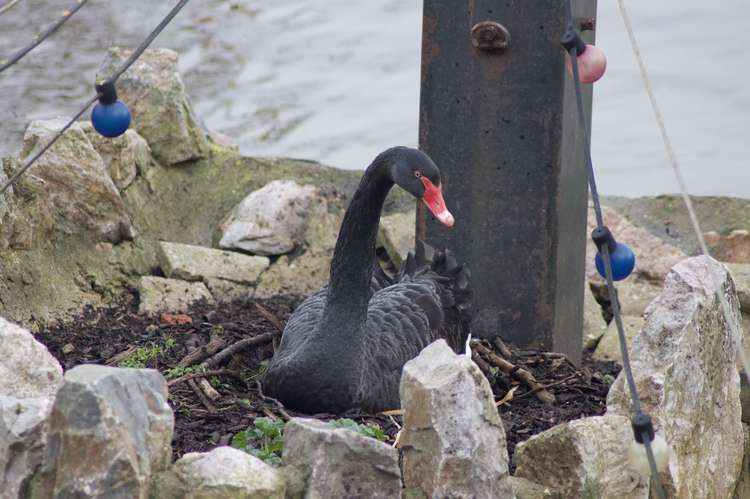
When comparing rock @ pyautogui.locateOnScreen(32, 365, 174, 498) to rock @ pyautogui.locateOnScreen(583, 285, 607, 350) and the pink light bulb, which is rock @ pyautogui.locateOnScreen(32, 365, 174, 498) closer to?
the pink light bulb

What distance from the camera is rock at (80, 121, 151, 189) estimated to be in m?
4.60

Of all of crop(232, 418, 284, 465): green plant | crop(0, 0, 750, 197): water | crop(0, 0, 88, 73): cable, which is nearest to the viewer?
crop(0, 0, 88, 73): cable

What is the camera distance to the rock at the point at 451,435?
246 cm

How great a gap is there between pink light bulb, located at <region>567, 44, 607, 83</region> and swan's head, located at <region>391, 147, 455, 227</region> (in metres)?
0.53

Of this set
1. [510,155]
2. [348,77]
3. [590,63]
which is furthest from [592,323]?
[348,77]

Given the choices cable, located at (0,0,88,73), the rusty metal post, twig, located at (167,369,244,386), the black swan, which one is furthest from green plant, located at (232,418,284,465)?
the rusty metal post

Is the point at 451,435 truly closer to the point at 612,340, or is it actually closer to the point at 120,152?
the point at 612,340

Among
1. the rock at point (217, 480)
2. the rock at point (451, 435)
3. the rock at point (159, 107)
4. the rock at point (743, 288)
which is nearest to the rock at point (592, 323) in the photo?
the rock at point (743, 288)

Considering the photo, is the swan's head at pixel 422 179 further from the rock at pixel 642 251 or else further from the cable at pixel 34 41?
the rock at pixel 642 251

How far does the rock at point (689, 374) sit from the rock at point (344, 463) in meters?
0.68

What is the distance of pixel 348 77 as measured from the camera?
298 inches

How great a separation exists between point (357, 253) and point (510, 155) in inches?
30.9

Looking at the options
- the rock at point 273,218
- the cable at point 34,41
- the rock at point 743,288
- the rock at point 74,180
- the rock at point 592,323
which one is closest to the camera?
the cable at point 34,41

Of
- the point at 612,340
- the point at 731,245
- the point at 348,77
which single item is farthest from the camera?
the point at 348,77
